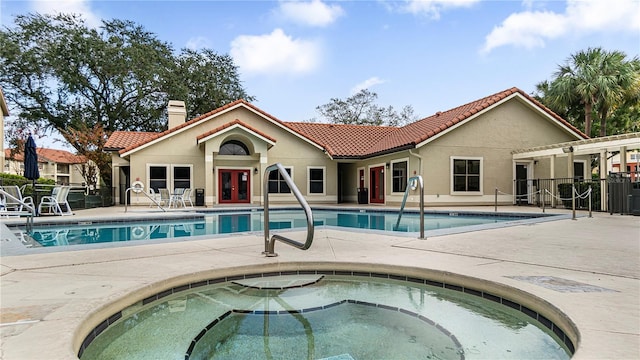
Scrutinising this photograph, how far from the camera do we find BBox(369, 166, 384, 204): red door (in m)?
19.8

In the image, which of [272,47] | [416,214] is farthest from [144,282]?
[272,47]

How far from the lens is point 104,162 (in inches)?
898

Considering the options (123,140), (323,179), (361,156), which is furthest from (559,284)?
(123,140)

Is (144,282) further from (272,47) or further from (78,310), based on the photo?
(272,47)

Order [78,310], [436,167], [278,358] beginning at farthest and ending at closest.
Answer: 1. [436,167]
2. [78,310]
3. [278,358]

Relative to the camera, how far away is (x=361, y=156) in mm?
20672

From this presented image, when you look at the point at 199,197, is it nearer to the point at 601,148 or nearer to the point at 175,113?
the point at 175,113

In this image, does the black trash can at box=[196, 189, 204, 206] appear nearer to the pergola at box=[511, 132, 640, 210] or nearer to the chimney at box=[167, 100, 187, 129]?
the chimney at box=[167, 100, 187, 129]

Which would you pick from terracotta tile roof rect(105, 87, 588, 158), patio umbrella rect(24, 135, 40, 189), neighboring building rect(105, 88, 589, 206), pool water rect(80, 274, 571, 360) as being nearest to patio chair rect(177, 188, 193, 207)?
neighboring building rect(105, 88, 589, 206)

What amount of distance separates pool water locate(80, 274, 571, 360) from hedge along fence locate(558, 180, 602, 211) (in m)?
11.6

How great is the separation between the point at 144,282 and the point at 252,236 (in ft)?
11.0

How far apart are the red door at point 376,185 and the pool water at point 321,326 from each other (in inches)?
625

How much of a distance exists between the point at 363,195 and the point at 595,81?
1494 centimetres

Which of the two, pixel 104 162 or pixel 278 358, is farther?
pixel 104 162
